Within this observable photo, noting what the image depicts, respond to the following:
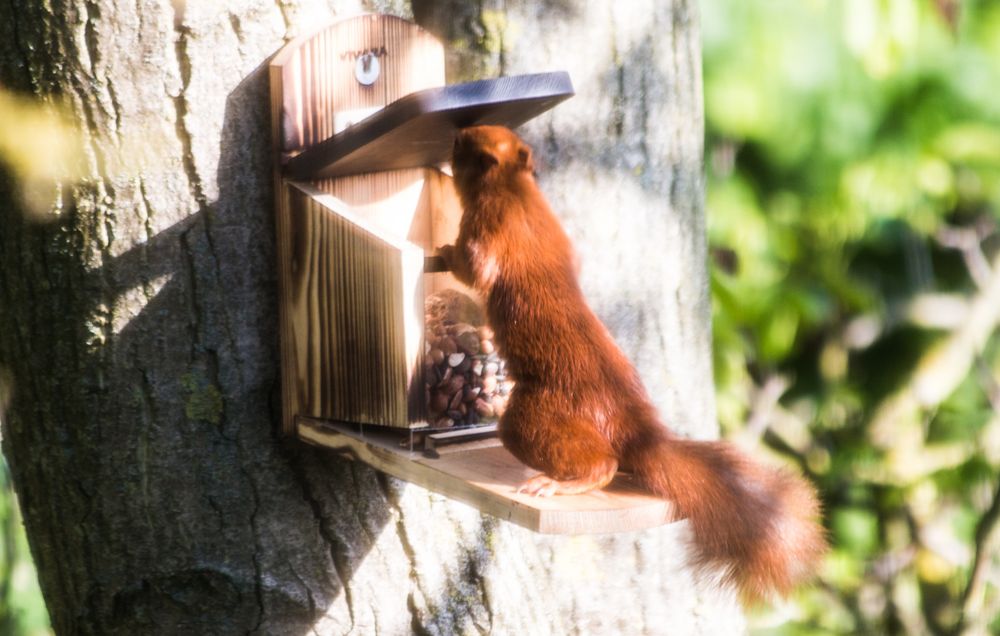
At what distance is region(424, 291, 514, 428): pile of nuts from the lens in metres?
1.77

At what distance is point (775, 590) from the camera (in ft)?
5.31

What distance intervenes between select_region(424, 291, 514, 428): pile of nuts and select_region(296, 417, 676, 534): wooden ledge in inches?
Answer: 2.3

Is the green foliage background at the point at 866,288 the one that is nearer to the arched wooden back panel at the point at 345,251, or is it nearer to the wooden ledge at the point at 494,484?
the arched wooden back panel at the point at 345,251

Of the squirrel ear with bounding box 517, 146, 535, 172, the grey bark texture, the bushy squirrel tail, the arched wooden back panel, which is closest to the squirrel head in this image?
the squirrel ear with bounding box 517, 146, 535, 172

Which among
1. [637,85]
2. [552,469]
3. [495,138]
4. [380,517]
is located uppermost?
[637,85]

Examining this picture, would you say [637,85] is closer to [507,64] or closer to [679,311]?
[507,64]

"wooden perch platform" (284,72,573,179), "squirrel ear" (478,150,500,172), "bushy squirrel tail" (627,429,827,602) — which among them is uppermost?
"wooden perch platform" (284,72,573,179)

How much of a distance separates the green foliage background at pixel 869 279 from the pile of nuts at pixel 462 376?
1.12 metres

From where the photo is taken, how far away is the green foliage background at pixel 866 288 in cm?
329

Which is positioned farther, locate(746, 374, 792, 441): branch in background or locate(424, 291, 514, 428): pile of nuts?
locate(746, 374, 792, 441): branch in background

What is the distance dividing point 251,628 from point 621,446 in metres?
0.66

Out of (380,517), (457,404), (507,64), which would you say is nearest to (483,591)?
(380,517)

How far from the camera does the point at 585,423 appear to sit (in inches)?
61.1

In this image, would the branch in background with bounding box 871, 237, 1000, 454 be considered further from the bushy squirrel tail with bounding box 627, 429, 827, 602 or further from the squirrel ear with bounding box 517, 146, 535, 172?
the squirrel ear with bounding box 517, 146, 535, 172
